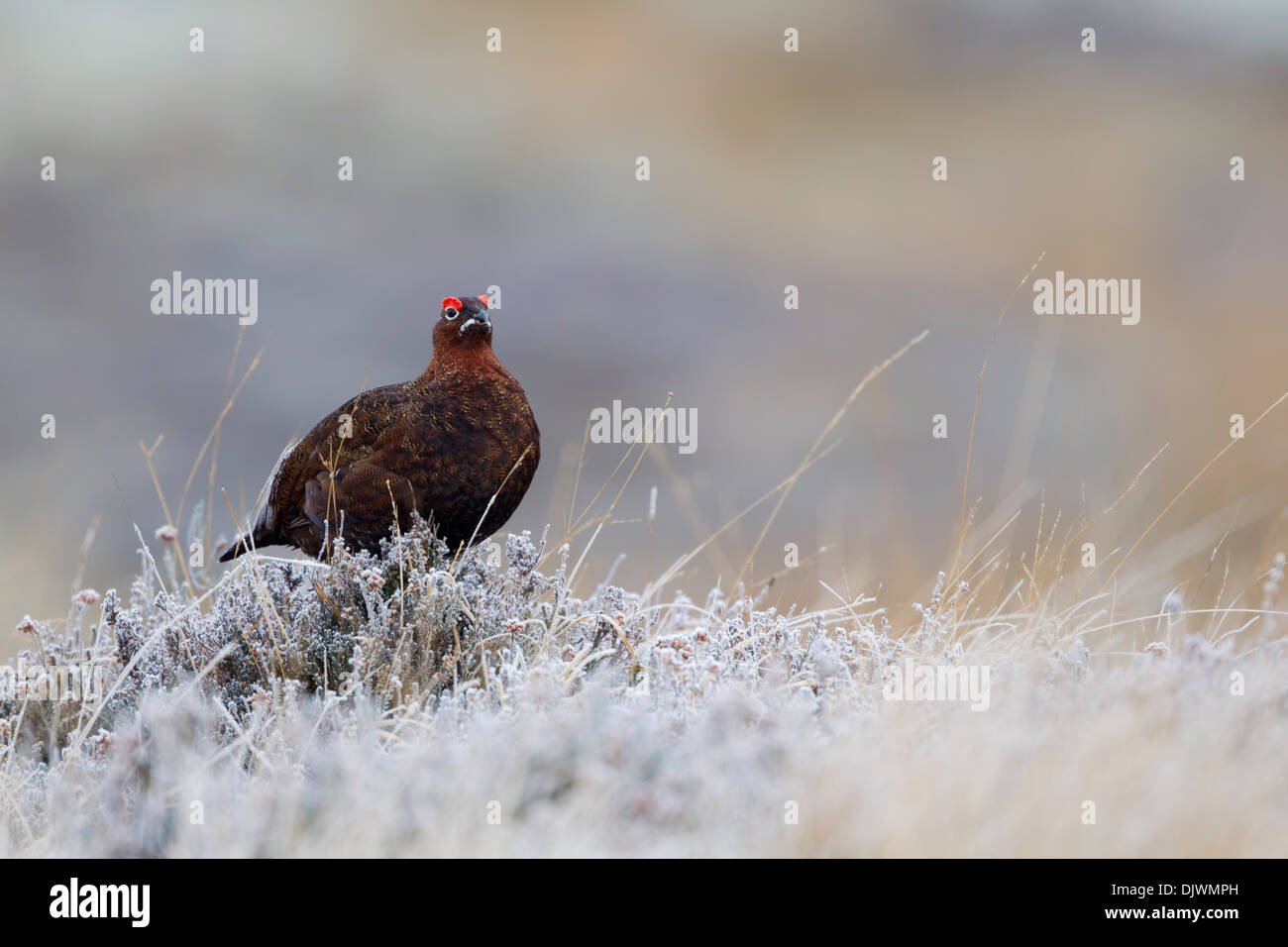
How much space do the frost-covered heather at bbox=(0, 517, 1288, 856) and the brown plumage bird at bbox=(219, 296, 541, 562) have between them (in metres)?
0.20

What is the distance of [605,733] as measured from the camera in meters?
2.57

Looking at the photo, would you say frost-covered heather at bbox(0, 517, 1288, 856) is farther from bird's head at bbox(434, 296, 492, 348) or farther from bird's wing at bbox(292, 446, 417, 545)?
bird's head at bbox(434, 296, 492, 348)

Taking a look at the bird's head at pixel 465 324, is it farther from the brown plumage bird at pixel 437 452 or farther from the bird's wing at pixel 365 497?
the bird's wing at pixel 365 497

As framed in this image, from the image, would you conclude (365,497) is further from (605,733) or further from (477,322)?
(605,733)

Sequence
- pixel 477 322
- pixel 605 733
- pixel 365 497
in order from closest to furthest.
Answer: pixel 605 733 → pixel 365 497 → pixel 477 322

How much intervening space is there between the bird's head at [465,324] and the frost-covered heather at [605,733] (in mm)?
824

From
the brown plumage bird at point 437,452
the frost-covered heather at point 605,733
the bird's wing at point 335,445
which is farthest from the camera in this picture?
the bird's wing at point 335,445

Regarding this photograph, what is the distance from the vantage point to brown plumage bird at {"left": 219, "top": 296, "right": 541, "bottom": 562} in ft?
13.3

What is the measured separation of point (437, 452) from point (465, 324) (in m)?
0.58

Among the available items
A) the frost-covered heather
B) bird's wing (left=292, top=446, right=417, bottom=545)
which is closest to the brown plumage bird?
bird's wing (left=292, top=446, right=417, bottom=545)

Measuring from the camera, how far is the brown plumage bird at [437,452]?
13.3 feet

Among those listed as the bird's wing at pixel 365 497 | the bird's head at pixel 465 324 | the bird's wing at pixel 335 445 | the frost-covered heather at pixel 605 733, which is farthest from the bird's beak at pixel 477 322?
the frost-covered heather at pixel 605 733

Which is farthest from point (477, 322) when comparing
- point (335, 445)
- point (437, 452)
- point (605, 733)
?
point (605, 733)
